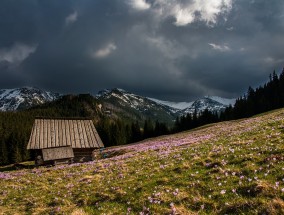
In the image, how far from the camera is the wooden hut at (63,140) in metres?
45.6

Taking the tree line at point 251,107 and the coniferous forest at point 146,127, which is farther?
the tree line at point 251,107

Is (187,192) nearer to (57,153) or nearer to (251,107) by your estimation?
(57,153)

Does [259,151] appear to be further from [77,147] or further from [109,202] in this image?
[77,147]

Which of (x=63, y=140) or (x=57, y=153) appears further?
(x=63, y=140)

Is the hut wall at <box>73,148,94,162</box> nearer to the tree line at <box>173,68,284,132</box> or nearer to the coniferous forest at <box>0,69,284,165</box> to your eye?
the coniferous forest at <box>0,69,284,165</box>

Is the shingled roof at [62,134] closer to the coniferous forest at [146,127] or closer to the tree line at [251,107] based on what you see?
the coniferous forest at [146,127]

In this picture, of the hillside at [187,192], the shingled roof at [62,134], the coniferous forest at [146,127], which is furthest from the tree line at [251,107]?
the hillside at [187,192]

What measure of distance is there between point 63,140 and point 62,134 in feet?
6.11

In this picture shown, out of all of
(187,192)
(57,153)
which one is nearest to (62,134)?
(57,153)

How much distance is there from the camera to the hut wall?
49844 millimetres

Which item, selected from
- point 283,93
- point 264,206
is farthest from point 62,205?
point 283,93

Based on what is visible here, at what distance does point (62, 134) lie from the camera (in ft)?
165

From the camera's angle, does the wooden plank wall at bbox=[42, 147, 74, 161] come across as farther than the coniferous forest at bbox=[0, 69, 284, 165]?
No

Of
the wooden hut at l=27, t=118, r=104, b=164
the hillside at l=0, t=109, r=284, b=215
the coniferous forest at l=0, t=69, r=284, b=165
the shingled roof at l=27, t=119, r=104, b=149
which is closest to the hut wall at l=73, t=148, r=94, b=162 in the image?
the wooden hut at l=27, t=118, r=104, b=164
